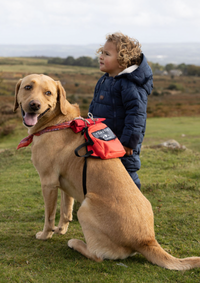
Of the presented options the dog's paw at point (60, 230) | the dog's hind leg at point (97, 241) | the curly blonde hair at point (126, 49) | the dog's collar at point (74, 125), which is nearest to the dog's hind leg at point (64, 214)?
the dog's paw at point (60, 230)

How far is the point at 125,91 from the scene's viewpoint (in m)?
4.09

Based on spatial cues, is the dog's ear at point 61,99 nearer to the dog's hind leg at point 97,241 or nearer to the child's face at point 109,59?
the child's face at point 109,59

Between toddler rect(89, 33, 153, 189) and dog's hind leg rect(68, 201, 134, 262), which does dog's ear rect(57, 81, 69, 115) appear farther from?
dog's hind leg rect(68, 201, 134, 262)

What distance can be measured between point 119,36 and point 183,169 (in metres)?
5.20

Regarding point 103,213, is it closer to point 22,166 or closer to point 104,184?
point 104,184

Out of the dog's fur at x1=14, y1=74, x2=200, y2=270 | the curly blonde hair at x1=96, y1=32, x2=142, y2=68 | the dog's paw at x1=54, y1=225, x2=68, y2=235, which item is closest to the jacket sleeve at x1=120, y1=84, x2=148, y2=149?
the curly blonde hair at x1=96, y1=32, x2=142, y2=68

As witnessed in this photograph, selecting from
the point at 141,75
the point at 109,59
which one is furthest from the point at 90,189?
the point at 109,59

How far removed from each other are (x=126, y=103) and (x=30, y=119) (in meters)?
1.41

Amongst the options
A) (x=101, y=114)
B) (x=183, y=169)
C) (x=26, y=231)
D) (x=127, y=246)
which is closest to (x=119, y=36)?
(x=101, y=114)

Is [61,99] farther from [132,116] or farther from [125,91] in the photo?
[132,116]

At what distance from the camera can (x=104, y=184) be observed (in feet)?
11.0

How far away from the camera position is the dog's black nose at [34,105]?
3602mm

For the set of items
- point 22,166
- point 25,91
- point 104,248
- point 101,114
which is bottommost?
point 22,166

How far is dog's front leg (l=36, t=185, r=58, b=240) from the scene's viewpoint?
3834 millimetres
